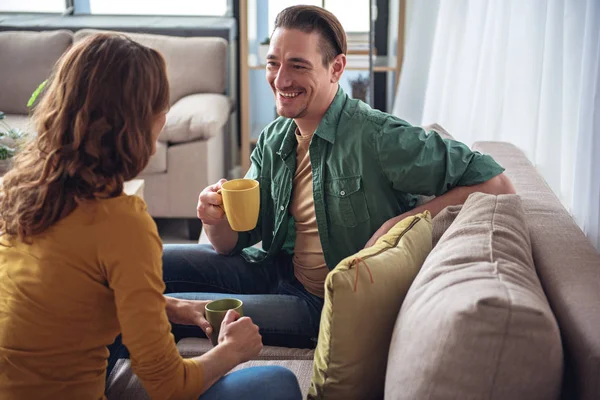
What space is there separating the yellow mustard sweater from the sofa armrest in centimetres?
58

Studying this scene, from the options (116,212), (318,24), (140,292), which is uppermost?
(318,24)

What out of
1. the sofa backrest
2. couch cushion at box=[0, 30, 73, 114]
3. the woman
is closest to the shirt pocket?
the woman

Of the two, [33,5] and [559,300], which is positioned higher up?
[33,5]

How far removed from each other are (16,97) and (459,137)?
2.43 metres

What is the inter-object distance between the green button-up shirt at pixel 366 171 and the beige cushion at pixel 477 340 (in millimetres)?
513

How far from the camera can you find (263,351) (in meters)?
1.59

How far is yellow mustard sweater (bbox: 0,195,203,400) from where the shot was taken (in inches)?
41.9

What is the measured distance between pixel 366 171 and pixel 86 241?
789mm

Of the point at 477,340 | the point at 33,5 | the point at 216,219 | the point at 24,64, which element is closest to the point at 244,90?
the point at 24,64

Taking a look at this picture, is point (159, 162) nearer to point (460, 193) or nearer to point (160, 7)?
point (160, 7)

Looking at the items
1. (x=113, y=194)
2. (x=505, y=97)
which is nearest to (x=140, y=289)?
(x=113, y=194)

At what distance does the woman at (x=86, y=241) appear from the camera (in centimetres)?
Result: 106

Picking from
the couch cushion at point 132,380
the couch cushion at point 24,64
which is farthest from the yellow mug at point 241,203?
the couch cushion at point 24,64

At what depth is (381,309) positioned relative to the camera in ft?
4.00
